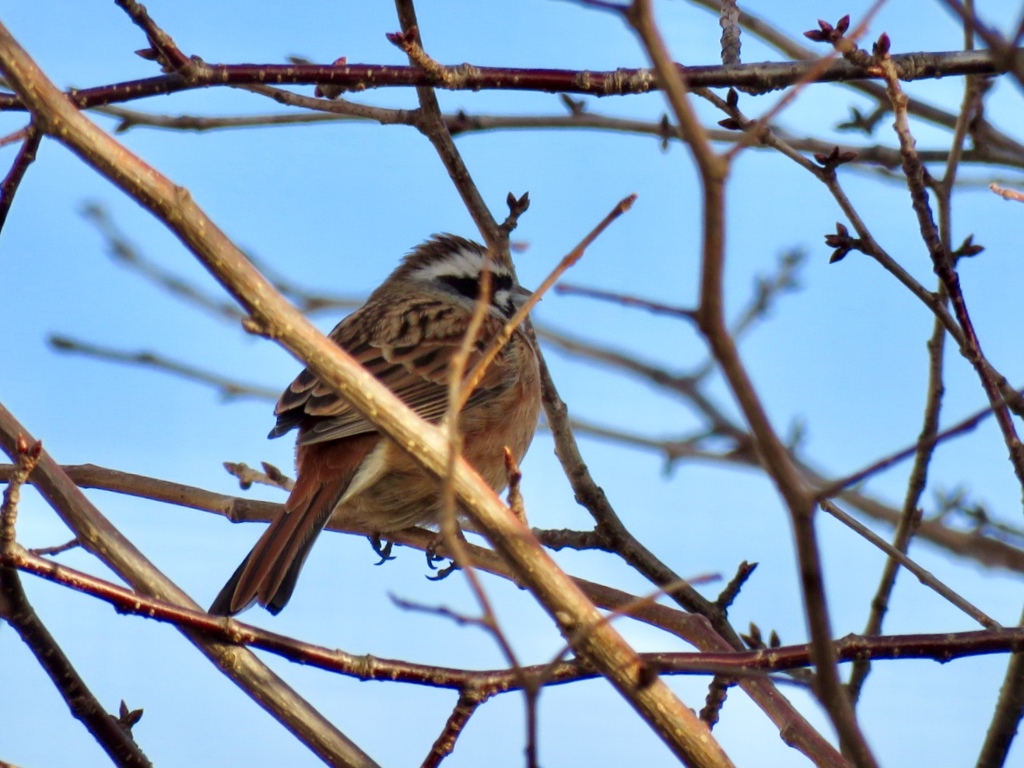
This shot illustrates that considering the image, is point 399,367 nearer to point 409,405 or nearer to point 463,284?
point 409,405

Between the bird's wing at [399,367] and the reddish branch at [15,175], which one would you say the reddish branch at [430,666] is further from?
the bird's wing at [399,367]

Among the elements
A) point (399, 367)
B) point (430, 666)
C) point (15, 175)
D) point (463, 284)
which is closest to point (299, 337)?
point (430, 666)

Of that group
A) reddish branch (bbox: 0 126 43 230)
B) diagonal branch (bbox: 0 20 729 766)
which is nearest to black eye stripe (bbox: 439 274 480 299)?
reddish branch (bbox: 0 126 43 230)

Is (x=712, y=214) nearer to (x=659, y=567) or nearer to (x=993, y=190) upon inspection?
(x=993, y=190)

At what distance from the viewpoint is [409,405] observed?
4.87 m

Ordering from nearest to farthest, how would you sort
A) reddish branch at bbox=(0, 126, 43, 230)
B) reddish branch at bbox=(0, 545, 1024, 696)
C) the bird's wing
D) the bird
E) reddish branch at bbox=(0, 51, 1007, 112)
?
reddish branch at bbox=(0, 545, 1024, 696)
reddish branch at bbox=(0, 126, 43, 230)
reddish branch at bbox=(0, 51, 1007, 112)
the bird
the bird's wing

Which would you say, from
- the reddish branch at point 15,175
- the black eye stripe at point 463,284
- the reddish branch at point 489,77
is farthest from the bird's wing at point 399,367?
the reddish branch at point 15,175

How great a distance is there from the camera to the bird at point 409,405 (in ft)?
12.7

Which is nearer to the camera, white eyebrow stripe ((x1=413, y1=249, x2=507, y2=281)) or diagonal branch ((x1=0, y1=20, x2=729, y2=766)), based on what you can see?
diagonal branch ((x1=0, y1=20, x2=729, y2=766))

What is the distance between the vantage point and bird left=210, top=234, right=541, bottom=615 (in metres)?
3.87

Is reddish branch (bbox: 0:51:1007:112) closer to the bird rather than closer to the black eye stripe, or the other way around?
the bird

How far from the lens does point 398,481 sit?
4.48 m

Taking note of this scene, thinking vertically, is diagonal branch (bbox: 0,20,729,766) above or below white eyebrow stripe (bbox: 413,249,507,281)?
below

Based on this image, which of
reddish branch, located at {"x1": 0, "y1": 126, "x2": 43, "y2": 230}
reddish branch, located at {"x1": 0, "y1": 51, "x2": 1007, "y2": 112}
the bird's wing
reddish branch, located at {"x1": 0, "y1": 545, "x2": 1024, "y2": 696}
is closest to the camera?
reddish branch, located at {"x1": 0, "y1": 545, "x2": 1024, "y2": 696}
